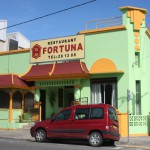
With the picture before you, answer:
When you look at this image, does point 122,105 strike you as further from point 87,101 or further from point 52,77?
point 52,77

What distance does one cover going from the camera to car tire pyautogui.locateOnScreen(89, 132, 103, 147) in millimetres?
16188

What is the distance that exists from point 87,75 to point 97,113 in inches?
250

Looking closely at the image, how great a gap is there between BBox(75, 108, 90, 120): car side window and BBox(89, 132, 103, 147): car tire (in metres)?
0.99

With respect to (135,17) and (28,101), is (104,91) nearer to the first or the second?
(135,17)

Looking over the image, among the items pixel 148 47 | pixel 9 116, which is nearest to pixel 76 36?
pixel 148 47

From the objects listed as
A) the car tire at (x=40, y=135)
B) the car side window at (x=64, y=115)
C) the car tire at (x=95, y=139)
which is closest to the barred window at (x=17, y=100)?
the car tire at (x=40, y=135)

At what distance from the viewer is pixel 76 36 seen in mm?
24047

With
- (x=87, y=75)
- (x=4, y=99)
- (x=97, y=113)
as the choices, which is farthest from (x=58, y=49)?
(x=97, y=113)

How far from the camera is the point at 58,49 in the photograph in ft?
81.7

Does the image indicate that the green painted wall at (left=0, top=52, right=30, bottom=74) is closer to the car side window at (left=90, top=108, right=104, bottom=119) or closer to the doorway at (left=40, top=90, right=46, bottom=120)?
the doorway at (left=40, top=90, right=46, bottom=120)

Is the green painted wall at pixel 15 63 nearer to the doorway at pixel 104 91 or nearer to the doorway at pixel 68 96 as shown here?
the doorway at pixel 68 96

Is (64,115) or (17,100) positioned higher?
(17,100)

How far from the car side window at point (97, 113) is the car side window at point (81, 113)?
262mm

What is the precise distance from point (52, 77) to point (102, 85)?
3.62 meters
